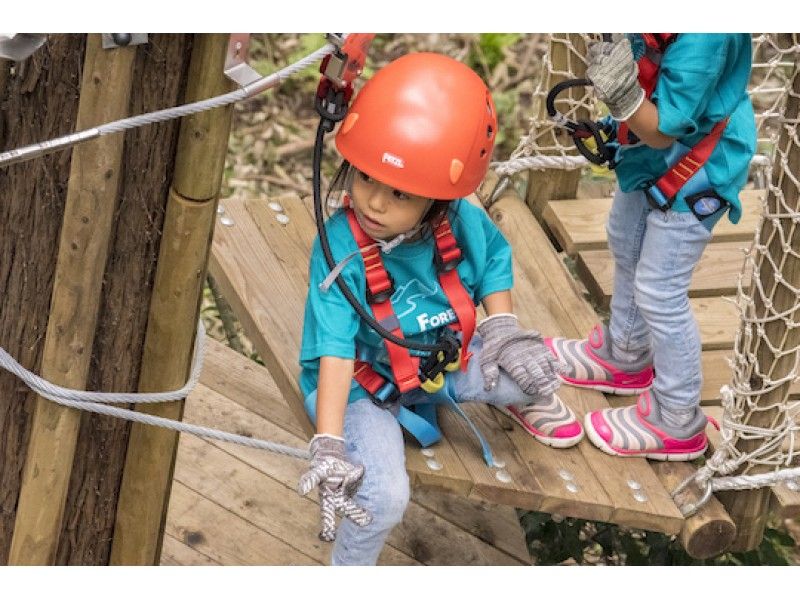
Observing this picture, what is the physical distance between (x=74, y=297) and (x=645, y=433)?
1.64m

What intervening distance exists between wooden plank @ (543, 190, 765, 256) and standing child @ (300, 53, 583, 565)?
0.91m

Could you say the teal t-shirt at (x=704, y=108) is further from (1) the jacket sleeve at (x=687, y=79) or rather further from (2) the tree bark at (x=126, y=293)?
(2) the tree bark at (x=126, y=293)

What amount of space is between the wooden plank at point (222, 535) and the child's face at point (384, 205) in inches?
56.2

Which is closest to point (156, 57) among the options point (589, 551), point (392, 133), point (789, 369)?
point (392, 133)

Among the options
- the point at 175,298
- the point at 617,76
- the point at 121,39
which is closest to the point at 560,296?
the point at 617,76

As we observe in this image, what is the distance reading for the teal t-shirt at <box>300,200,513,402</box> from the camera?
3270mm

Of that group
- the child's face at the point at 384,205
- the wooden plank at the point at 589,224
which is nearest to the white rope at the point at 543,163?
the wooden plank at the point at 589,224

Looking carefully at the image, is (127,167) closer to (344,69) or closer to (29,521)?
(344,69)

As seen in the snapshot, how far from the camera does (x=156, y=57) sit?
262cm

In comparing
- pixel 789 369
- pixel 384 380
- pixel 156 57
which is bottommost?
pixel 384 380

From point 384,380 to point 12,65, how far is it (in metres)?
1.24

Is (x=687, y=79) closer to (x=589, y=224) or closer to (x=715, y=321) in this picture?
(x=715, y=321)

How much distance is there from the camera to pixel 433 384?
11.4 feet

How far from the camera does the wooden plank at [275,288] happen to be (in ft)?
11.7
